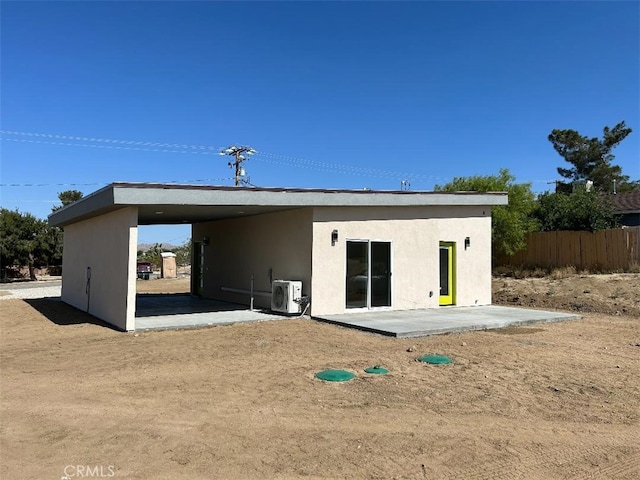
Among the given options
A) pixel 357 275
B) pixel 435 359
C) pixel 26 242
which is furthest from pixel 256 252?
pixel 26 242

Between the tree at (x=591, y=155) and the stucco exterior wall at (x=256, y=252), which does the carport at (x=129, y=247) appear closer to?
the stucco exterior wall at (x=256, y=252)

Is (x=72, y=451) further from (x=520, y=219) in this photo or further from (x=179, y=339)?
(x=520, y=219)

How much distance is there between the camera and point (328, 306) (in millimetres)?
12672

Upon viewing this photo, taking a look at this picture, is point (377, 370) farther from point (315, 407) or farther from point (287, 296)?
point (287, 296)

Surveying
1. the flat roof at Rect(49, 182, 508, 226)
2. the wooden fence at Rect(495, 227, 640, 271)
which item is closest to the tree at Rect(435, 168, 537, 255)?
the wooden fence at Rect(495, 227, 640, 271)

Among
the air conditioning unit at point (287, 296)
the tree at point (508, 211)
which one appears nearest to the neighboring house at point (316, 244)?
the air conditioning unit at point (287, 296)

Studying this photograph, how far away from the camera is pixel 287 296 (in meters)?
12.4

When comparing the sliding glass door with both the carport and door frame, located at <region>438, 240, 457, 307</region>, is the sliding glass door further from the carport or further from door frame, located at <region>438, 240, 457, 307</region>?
door frame, located at <region>438, 240, 457, 307</region>

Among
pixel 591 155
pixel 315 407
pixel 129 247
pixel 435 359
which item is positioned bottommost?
pixel 315 407

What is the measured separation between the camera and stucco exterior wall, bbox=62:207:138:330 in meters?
10.7

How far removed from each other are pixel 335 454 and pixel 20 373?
→ 5275mm

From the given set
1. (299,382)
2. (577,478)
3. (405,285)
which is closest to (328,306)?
(405,285)

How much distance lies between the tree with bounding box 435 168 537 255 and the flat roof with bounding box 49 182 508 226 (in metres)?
8.05

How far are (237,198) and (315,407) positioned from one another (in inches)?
261
